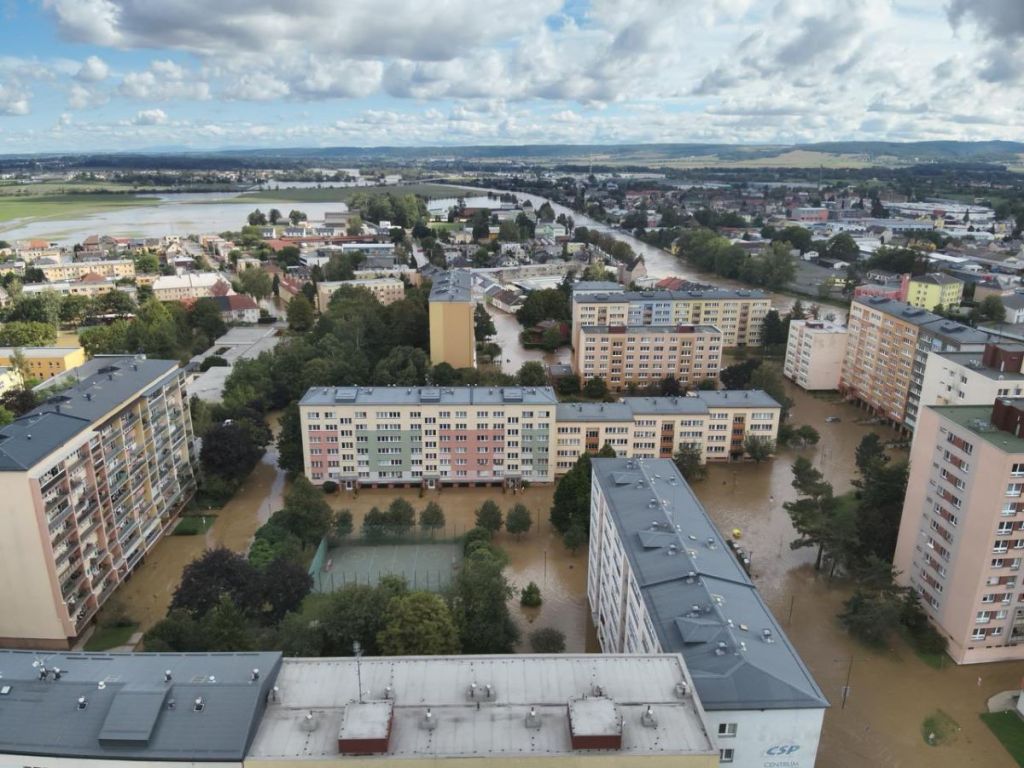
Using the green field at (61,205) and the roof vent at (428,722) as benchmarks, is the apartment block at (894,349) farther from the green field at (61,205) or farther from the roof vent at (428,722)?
the green field at (61,205)

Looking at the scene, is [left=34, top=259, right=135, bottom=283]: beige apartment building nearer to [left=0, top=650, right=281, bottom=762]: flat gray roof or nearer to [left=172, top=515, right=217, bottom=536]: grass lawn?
[left=172, top=515, right=217, bottom=536]: grass lawn

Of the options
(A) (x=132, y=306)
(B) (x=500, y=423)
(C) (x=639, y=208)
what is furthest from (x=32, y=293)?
(C) (x=639, y=208)

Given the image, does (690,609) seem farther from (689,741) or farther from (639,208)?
(639,208)

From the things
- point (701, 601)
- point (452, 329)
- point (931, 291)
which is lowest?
point (931, 291)

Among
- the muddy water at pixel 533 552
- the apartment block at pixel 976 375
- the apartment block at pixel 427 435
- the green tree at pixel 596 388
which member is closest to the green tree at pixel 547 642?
the muddy water at pixel 533 552

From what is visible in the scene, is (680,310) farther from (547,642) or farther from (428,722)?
(428,722)

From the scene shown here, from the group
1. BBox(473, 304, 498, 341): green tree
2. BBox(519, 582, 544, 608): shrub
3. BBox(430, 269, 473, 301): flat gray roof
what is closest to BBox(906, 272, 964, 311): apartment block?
BBox(473, 304, 498, 341): green tree

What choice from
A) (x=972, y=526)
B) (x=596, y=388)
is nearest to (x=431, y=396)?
(x=596, y=388)

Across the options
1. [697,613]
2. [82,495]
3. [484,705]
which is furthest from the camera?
[82,495]
